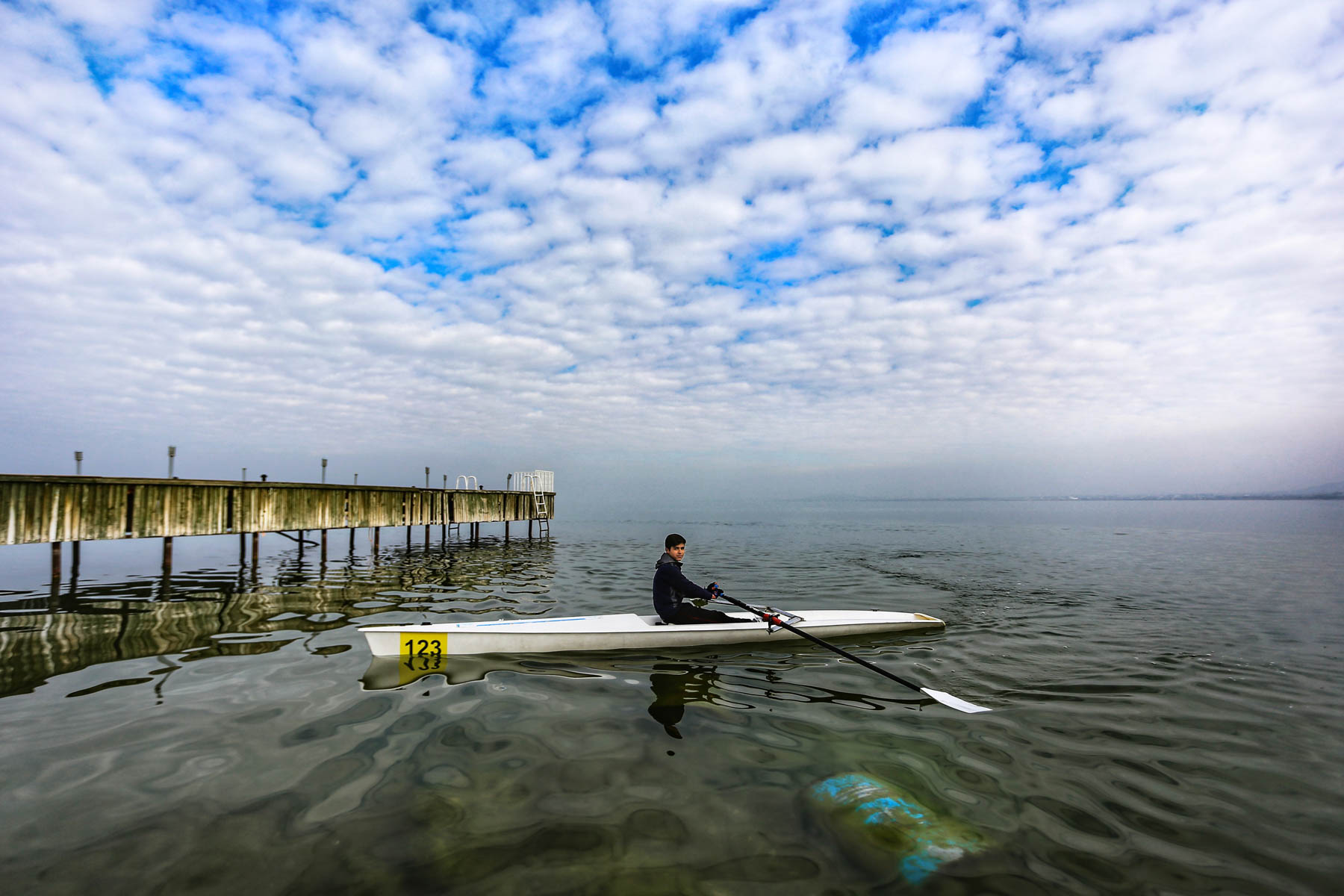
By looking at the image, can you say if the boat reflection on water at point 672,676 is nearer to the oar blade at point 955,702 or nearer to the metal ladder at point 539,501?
the oar blade at point 955,702

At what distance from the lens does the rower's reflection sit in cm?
689

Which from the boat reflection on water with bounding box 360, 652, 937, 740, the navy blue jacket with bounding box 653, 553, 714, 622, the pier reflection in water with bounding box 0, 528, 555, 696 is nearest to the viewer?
the boat reflection on water with bounding box 360, 652, 937, 740

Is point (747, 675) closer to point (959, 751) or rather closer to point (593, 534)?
point (959, 751)

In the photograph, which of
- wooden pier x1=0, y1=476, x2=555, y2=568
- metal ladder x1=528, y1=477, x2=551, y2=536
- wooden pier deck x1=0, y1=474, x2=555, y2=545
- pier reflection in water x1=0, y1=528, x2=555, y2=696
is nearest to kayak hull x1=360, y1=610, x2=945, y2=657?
pier reflection in water x1=0, y1=528, x2=555, y2=696

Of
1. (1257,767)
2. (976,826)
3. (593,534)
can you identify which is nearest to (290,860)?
(976,826)

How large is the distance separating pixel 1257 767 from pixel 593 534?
3846 centimetres

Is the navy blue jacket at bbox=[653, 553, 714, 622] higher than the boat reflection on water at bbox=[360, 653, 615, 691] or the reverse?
higher

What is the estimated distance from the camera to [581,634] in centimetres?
934

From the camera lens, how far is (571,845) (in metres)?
4.40

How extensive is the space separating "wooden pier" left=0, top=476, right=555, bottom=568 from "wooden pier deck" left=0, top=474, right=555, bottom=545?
18mm

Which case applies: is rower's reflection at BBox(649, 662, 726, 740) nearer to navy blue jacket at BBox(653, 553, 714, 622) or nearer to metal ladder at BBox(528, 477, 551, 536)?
navy blue jacket at BBox(653, 553, 714, 622)

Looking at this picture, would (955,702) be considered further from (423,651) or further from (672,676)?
(423,651)

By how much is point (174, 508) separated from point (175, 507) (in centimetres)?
4

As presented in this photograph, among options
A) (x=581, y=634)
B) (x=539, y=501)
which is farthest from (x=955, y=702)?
(x=539, y=501)
